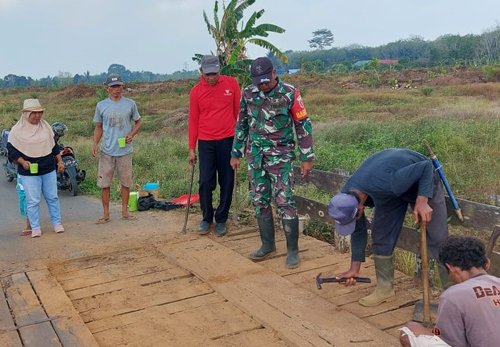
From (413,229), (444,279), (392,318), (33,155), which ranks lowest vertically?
(392,318)

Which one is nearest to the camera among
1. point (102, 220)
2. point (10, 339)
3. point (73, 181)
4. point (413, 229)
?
point (10, 339)

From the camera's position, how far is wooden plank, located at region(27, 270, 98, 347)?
3.68 meters

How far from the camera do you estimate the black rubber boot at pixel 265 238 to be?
5184mm

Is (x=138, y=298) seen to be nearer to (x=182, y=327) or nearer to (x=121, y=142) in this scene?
(x=182, y=327)

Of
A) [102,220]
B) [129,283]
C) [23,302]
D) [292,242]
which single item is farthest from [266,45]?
[23,302]

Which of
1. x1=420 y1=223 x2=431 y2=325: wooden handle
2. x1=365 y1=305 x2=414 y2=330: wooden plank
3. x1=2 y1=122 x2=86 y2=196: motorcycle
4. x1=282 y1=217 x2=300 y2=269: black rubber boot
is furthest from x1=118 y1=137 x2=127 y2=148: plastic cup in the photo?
x1=420 y1=223 x2=431 y2=325: wooden handle

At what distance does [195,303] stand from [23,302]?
1325 millimetres

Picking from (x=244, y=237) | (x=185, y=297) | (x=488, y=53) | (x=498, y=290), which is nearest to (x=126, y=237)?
(x=244, y=237)

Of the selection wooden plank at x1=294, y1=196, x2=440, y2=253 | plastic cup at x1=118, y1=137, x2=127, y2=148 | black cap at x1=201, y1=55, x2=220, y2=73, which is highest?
black cap at x1=201, y1=55, x2=220, y2=73

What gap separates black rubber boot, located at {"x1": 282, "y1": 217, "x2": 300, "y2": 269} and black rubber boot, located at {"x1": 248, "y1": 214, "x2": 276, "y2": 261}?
8.7 inches

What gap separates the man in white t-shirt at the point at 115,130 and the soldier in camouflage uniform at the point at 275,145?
2.02m

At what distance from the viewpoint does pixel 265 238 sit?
5.23 metres

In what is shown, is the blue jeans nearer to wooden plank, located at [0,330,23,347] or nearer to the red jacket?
the red jacket

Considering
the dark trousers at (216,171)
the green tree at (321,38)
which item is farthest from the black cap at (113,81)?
the green tree at (321,38)
